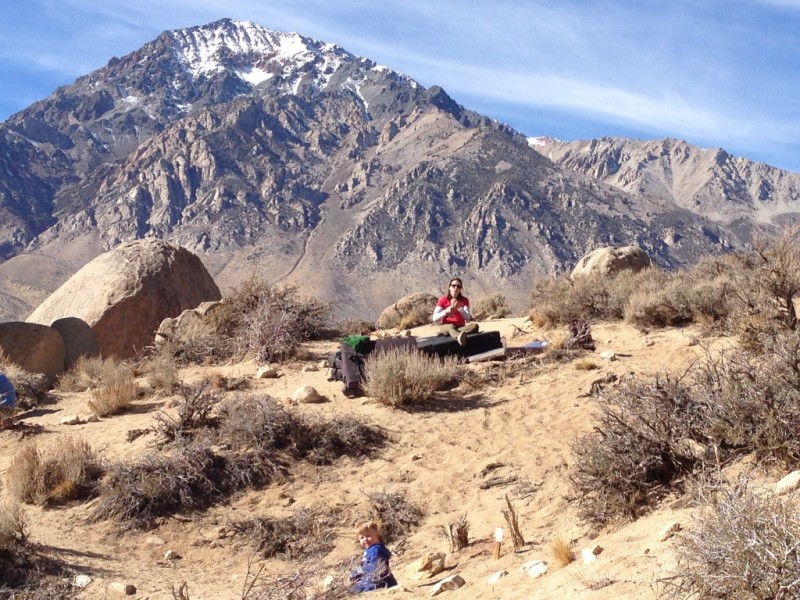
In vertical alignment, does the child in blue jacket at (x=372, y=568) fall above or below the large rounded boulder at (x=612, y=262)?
below

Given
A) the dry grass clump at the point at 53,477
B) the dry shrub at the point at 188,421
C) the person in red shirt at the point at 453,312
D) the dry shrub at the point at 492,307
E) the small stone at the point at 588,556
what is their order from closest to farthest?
the small stone at the point at 588,556 → the dry grass clump at the point at 53,477 → the dry shrub at the point at 188,421 → the person in red shirt at the point at 453,312 → the dry shrub at the point at 492,307

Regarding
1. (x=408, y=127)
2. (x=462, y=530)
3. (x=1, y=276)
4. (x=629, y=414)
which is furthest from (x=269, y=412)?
(x=408, y=127)

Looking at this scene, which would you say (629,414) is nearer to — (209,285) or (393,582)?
(393,582)

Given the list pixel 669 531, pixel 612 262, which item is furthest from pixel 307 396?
pixel 612 262

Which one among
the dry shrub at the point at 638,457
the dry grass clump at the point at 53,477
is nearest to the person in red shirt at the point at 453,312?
the dry grass clump at the point at 53,477

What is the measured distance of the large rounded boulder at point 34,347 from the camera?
1175cm

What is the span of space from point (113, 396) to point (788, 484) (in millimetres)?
7875

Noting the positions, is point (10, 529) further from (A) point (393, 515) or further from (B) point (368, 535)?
(A) point (393, 515)

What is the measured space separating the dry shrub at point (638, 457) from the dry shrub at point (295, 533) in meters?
2.24

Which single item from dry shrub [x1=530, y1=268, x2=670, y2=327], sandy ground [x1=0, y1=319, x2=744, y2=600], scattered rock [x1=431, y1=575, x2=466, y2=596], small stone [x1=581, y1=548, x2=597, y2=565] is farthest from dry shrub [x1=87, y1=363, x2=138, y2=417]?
small stone [x1=581, y1=548, x2=597, y2=565]

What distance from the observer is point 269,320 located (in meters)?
11.6

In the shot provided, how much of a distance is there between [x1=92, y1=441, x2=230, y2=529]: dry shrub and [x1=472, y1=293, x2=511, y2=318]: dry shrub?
11.1m

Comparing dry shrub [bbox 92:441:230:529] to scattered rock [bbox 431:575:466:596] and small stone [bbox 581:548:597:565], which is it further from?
small stone [bbox 581:548:597:565]

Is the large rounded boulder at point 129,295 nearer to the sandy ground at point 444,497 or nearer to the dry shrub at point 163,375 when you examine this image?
the dry shrub at point 163,375
